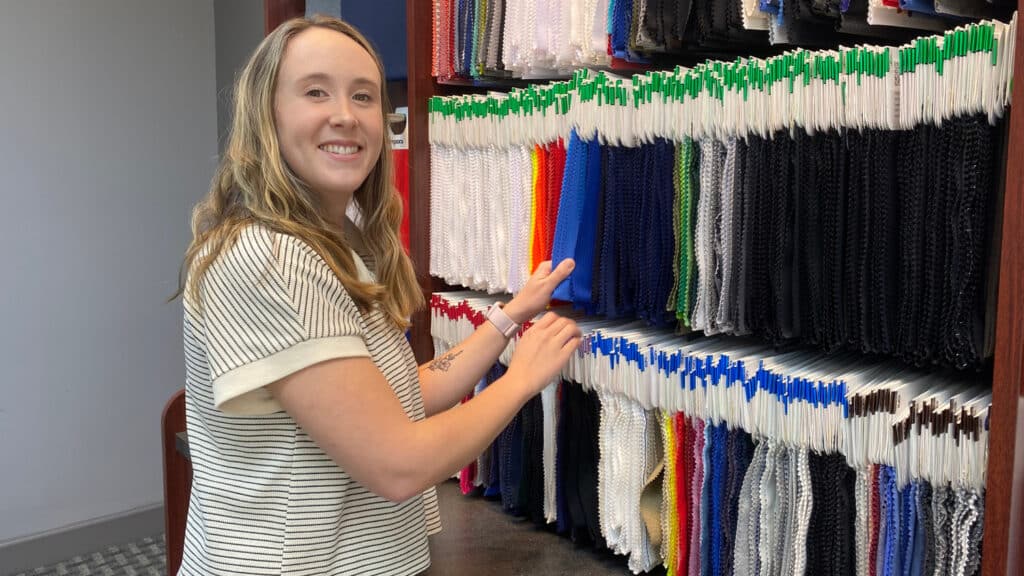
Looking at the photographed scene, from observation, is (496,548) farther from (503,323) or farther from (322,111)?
(322,111)

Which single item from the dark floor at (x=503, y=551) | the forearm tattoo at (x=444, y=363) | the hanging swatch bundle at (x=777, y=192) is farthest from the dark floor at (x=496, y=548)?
the hanging swatch bundle at (x=777, y=192)

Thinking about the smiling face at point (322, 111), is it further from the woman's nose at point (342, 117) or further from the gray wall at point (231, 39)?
the gray wall at point (231, 39)

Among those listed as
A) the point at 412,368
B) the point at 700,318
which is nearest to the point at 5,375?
the point at 412,368

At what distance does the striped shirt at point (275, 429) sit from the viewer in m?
0.96

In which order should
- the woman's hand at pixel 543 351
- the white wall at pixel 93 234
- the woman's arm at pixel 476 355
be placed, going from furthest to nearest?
the white wall at pixel 93 234 < the woman's arm at pixel 476 355 < the woman's hand at pixel 543 351

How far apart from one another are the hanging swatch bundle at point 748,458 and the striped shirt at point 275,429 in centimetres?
34

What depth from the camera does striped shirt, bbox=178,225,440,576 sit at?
3.16 feet

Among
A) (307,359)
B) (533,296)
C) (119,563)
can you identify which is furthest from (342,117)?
(119,563)

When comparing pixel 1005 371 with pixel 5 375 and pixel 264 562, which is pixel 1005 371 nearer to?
pixel 264 562

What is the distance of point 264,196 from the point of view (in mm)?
1063

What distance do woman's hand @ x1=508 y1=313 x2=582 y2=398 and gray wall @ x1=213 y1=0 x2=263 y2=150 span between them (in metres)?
2.17

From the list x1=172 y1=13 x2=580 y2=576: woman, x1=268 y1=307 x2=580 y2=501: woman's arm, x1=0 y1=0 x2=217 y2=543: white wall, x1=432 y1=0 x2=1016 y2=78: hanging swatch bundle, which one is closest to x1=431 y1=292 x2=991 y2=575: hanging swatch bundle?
x1=172 y1=13 x2=580 y2=576: woman

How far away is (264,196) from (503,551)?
792mm

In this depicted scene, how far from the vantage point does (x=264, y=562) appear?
3.54 feet
